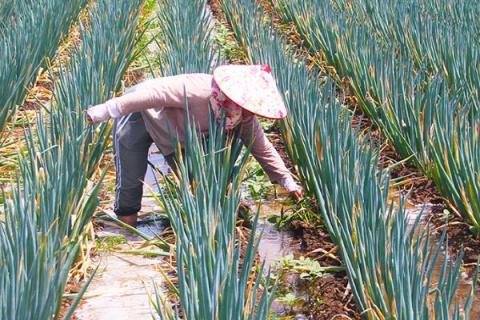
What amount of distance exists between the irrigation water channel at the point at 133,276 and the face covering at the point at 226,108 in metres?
0.48

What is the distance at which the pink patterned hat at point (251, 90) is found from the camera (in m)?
2.99

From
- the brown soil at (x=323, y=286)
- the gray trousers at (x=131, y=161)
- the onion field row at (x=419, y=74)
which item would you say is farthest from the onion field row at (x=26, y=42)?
Result: the onion field row at (x=419, y=74)

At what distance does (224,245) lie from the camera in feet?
7.79

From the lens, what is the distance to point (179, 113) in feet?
10.8

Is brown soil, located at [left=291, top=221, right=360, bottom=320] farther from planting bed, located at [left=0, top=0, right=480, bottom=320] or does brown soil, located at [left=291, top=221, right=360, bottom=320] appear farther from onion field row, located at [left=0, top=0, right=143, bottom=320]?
onion field row, located at [left=0, top=0, right=143, bottom=320]

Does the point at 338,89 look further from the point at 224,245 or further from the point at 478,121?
the point at 224,245

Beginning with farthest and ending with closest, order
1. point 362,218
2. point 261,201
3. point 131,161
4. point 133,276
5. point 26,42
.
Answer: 1. point 26,42
2. point 261,201
3. point 131,161
4. point 133,276
5. point 362,218

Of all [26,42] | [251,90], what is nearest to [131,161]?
[251,90]

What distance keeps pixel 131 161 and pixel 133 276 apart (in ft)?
1.79

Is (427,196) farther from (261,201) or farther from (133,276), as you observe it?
(133,276)

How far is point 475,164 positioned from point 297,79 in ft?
3.50

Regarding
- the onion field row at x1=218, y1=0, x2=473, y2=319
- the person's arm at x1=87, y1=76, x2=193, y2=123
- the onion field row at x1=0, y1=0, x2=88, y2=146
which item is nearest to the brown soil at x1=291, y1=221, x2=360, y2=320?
the onion field row at x1=218, y1=0, x2=473, y2=319

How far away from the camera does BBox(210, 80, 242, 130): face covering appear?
309 cm

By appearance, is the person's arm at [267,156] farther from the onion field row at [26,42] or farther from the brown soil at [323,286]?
the onion field row at [26,42]
